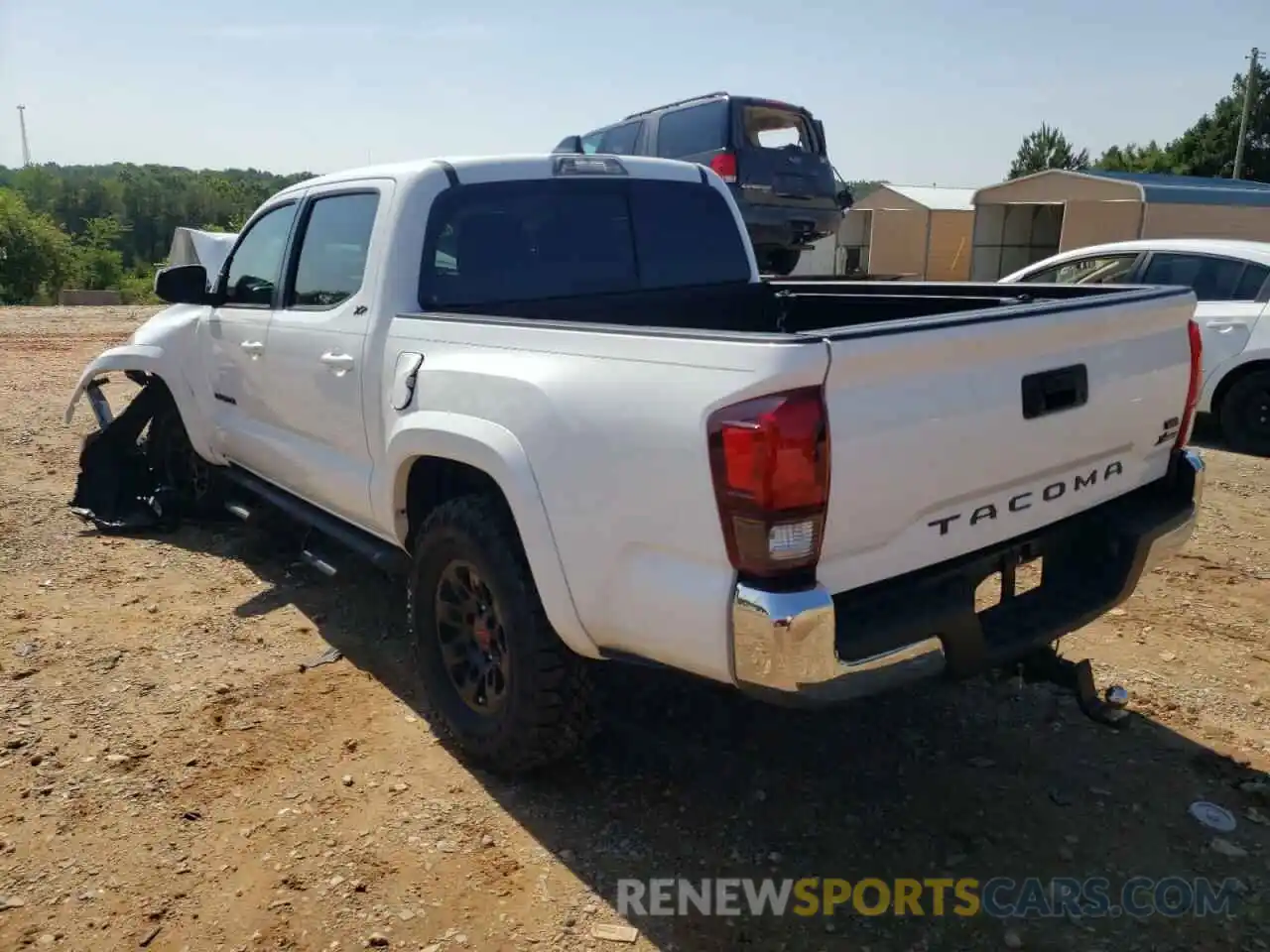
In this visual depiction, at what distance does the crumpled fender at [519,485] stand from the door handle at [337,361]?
652mm

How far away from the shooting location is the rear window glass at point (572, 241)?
3.58 m

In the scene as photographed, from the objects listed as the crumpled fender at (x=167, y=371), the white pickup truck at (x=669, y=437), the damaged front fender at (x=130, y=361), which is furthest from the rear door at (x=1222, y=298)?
the damaged front fender at (x=130, y=361)

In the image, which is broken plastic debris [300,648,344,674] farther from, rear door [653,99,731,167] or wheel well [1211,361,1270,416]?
rear door [653,99,731,167]

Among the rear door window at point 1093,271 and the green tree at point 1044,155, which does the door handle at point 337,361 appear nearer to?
the rear door window at point 1093,271

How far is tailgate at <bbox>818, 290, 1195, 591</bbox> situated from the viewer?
2234 mm

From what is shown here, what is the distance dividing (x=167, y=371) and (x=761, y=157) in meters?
7.30

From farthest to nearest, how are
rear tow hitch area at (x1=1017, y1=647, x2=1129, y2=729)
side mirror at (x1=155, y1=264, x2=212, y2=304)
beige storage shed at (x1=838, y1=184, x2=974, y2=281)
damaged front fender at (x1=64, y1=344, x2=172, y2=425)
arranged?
beige storage shed at (x1=838, y1=184, x2=974, y2=281), damaged front fender at (x1=64, y1=344, x2=172, y2=425), side mirror at (x1=155, y1=264, x2=212, y2=304), rear tow hitch area at (x1=1017, y1=647, x2=1129, y2=729)

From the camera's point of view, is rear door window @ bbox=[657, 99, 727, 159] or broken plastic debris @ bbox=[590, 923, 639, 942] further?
rear door window @ bbox=[657, 99, 727, 159]

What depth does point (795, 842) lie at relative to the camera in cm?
286

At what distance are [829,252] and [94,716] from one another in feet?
79.2

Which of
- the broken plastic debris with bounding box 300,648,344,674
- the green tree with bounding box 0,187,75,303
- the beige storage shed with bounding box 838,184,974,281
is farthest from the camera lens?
the green tree with bounding box 0,187,75,303

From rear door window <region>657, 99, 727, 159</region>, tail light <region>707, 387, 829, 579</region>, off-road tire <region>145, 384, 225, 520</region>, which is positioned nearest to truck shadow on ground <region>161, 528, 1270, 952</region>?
tail light <region>707, 387, 829, 579</region>

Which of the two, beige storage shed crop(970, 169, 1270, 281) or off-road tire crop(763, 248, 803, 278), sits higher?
beige storage shed crop(970, 169, 1270, 281)

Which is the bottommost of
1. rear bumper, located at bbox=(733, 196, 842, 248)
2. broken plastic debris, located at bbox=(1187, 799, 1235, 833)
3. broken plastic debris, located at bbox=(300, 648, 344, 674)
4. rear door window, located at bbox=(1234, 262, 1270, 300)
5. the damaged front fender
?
broken plastic debris, located at bbox=(300, 648, 344, 674)
